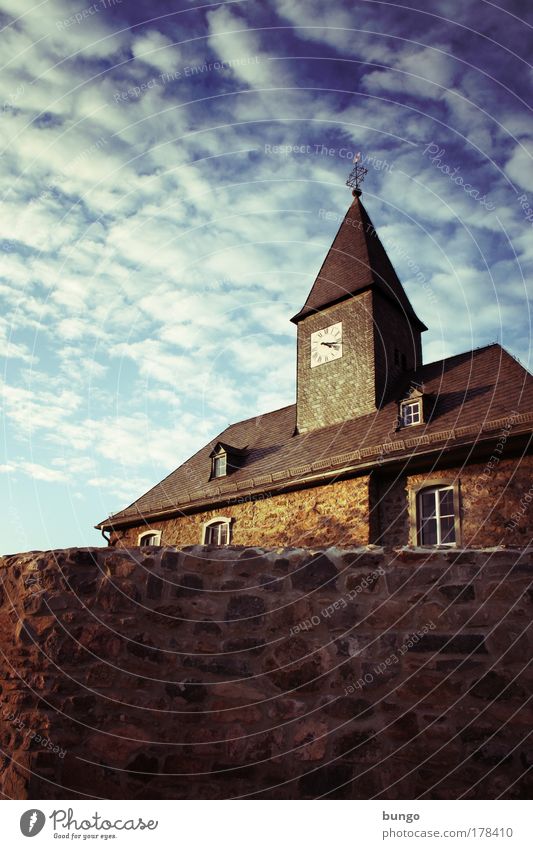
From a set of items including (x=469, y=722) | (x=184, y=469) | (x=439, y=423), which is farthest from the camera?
(x=184, y=469)

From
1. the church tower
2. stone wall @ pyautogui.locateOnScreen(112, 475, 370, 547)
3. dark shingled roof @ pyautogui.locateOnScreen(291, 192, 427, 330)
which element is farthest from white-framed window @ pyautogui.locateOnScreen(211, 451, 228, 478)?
dark shingled roof @ pyautogui.locateOnScreen(291, 192, 427, 330)

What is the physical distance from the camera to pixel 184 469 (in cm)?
2158

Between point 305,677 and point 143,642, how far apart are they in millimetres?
993

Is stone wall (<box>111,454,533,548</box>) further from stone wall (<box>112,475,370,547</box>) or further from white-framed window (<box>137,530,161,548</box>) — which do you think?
white-framed window (<box>137,530,161,548</box>)

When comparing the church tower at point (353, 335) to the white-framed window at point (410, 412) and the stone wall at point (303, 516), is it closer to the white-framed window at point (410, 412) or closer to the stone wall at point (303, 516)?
the white-framed window at point (410, 412)

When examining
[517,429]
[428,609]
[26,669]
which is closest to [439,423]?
[517,429]

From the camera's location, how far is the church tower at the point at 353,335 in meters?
16.9

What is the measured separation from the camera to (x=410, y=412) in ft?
46.8

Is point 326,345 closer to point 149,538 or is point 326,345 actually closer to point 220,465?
point 220,465

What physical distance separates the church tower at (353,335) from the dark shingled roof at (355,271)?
0.03 meters

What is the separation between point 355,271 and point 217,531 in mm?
9619

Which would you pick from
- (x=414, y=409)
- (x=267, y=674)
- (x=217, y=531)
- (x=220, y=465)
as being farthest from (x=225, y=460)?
(x=267, y=674)

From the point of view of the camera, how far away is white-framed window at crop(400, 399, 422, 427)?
14.0 m
